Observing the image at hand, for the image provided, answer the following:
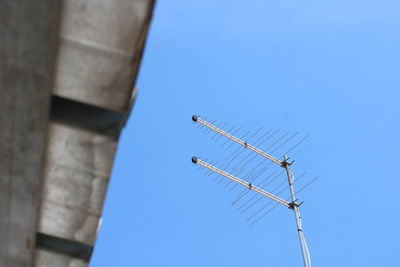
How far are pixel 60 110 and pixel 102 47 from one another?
69cm

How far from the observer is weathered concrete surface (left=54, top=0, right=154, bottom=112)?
3545 millimetres

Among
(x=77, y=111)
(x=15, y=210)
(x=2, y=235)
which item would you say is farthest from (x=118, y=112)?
(x=2, y=235)

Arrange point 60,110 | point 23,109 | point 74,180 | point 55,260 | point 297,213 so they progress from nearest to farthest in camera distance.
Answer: point 23,109, point 60,110, point 74,180, point 55,260, point 297,213

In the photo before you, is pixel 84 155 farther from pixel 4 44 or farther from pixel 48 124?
pixel 4 44

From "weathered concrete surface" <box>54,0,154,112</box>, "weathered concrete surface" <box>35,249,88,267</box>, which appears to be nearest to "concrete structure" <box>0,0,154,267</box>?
"weathered concrete surface" <box>54,0,154,112</box>

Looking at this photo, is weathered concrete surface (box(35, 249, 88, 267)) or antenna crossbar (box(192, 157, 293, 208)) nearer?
weathered concrete surface (box(35, 249, 88, 267))

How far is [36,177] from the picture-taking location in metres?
4.11

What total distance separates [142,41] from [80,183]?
1.28 metres

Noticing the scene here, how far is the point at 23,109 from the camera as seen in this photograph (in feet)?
12.4

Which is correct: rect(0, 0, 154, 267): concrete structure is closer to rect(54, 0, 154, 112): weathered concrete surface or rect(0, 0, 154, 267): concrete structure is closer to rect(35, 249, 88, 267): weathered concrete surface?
rect(54, 0, 154, 112): weathered concrete surface

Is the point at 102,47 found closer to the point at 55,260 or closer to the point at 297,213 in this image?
the point at 55,260

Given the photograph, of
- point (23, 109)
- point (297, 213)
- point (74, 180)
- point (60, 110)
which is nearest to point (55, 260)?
point (74, 180)

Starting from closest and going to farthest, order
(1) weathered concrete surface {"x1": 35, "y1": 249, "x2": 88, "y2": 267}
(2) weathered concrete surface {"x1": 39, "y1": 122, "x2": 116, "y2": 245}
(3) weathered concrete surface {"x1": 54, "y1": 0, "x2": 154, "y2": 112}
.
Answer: (3) weathered concrete surface {"x1": 54, "y1": 0, "x2": 154, "y2": 112}
(2) weathered concrete surface {"x1": 39, "y1": 122, "x2": 116, "y2": 245}
(1) weathered concrete surface {"x1": 35, "y1": 249, "x2": 88, "y2": 267}

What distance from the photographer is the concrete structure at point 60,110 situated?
353 cm
